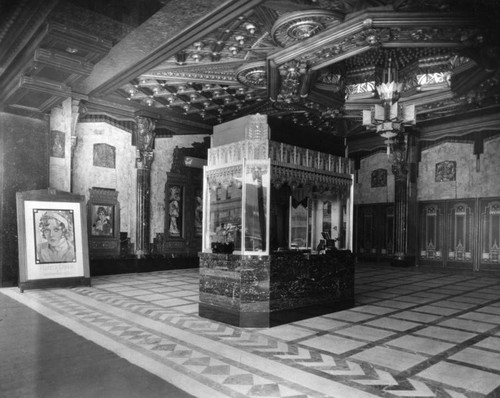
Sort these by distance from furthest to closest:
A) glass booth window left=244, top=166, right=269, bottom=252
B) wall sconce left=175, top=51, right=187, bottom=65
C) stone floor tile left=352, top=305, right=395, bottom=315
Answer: wall sconce left=175, top=51, right=187, bottom=65 < stone floor tile left=352, top=305, right=395, bottom=315 < glass booth window left=244, top=166, right=269, bottom=252

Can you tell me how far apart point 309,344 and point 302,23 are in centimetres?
480

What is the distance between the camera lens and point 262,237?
4867mm

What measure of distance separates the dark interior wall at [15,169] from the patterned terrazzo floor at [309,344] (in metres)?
0.97

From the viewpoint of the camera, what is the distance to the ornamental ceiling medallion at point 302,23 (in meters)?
5.93

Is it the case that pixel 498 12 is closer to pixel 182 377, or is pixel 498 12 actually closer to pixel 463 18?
pixel 463 18

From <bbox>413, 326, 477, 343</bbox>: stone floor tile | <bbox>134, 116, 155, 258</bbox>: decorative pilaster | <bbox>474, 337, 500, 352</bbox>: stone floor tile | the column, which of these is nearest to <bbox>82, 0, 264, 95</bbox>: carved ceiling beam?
<bbox>134, 116, 155, 258</bbox>: decorative pilaster

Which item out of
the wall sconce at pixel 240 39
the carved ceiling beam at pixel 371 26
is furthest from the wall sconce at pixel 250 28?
the carved ceiling beam at pixel 371 26

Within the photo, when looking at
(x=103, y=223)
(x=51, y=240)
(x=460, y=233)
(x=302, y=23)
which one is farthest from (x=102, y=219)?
(x=460, y=233)

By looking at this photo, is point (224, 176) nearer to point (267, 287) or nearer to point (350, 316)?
point (267, 287)

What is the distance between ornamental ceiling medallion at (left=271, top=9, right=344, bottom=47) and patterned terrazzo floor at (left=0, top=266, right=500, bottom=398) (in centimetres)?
446

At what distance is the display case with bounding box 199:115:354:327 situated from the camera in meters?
4.75

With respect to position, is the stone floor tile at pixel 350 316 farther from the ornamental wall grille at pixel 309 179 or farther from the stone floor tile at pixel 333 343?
the ornamental wall grille at pixel 309 179

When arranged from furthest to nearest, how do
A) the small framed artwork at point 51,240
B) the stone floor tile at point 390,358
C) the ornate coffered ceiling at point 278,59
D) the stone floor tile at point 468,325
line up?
1. the small framed artwork at point 51,240
2. the ornate coffered ceiling at point 278,59
3. the stone floor tile at point 468,325
4. the stone floor tile at point 390,358

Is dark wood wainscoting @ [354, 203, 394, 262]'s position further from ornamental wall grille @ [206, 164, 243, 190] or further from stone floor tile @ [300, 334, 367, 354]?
stone floor tile @ [300, 334, 367, 354]
